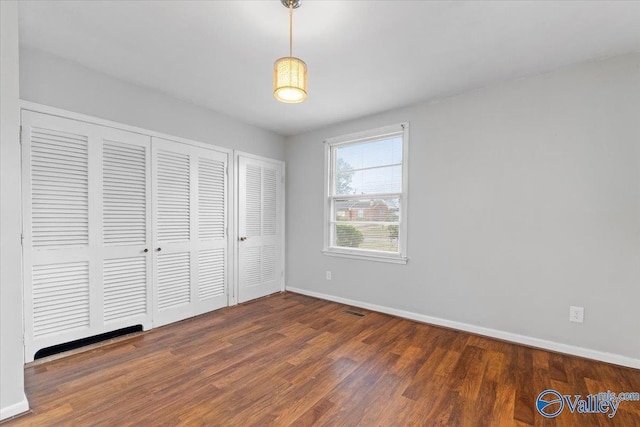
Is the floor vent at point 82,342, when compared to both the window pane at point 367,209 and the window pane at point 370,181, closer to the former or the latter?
the window pane at point 367,209

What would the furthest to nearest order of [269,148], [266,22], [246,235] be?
[269,148] → [246,235] → [266,22]

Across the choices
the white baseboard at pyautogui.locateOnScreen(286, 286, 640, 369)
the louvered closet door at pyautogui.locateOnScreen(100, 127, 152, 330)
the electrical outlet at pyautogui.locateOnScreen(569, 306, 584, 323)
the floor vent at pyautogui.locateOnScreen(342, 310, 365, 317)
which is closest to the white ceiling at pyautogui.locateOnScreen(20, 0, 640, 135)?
the louvered closet door at pyautogui.locateOnScreen(100, 127, 152, 330)

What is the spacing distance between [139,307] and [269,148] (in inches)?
106

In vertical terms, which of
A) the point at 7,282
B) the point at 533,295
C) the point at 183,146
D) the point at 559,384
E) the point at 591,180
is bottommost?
the point at 559,384

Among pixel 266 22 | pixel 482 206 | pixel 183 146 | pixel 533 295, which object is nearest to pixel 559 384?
pixel 533 295

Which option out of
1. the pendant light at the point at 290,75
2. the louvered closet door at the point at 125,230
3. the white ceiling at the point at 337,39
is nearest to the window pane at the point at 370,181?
the white ceiling at the point at 337,39

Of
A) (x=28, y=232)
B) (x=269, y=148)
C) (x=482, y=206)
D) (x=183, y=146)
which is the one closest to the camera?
(x=28, y=232)

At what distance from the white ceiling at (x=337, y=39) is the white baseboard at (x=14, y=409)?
2.52 m

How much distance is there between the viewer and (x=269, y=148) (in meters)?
4.35

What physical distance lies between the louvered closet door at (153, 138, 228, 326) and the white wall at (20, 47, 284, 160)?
23 centimetres

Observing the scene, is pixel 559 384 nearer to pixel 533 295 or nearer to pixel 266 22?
pixel 533 295

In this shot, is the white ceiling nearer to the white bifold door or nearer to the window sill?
the white bifold door

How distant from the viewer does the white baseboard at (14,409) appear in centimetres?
163

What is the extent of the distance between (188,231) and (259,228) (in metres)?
1.08
